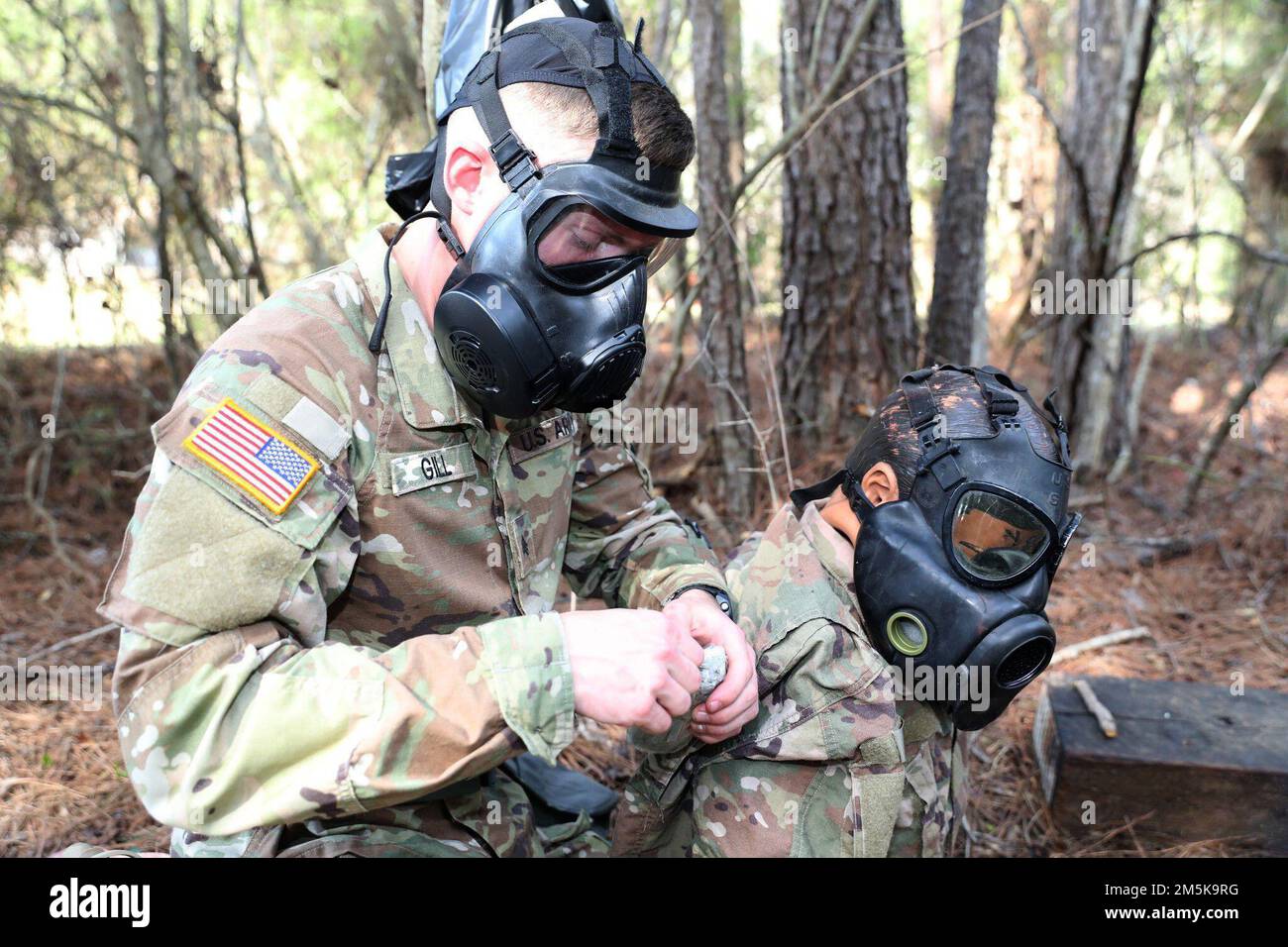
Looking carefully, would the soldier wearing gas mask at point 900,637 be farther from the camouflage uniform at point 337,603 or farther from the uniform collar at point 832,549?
the camouflage uniform at point 337,603

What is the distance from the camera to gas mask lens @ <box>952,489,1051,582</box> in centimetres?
215

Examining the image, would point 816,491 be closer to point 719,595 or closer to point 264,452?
point 719,595

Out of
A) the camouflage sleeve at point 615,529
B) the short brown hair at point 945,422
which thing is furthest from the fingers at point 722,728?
the short brown hair at point 945,422

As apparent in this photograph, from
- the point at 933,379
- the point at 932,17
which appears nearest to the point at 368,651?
the point at 933,379

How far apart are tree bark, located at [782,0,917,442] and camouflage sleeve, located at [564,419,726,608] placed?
190cm

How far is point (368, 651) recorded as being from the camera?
1.80 m

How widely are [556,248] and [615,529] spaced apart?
3.37 ft

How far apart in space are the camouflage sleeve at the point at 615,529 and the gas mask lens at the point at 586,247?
816mm

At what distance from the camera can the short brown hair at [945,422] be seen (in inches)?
87.0

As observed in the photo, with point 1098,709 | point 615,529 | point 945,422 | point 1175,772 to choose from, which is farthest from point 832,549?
point 1175,772

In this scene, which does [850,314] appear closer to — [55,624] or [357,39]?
[55,624]

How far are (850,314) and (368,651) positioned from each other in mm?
3247

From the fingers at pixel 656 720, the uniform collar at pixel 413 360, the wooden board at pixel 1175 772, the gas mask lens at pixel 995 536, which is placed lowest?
the wooden board at pixel 1175 772

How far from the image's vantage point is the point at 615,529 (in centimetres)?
273
